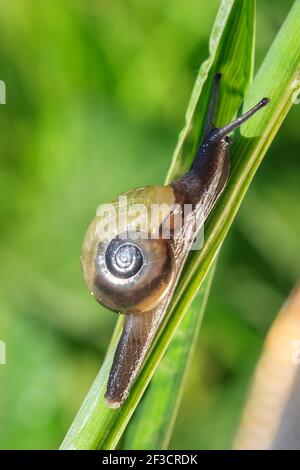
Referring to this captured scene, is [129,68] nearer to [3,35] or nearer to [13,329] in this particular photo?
[3,35]

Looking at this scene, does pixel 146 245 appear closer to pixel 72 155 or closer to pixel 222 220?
pixel 222 220

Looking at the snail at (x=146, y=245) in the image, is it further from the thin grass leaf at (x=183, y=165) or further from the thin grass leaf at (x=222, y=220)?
the thin grass leaf at (x=222, y=220)

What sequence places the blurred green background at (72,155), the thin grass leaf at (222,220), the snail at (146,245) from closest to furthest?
the thin grass leaf at (222,220), the snail at (146,245), the blurred green background at (72,155)

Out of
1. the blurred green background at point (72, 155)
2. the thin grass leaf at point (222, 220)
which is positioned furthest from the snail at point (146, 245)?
the blurred green background at point (72, 155)

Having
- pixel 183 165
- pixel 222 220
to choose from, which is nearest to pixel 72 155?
pixel 183 165

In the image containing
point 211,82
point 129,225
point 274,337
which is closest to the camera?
point 211,82

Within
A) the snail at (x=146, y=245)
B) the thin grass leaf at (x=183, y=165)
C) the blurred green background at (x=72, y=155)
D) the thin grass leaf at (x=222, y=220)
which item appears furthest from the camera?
the blurred green background at (x=72, y=155)

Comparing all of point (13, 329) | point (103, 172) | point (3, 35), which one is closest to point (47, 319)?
point (13, 329)
